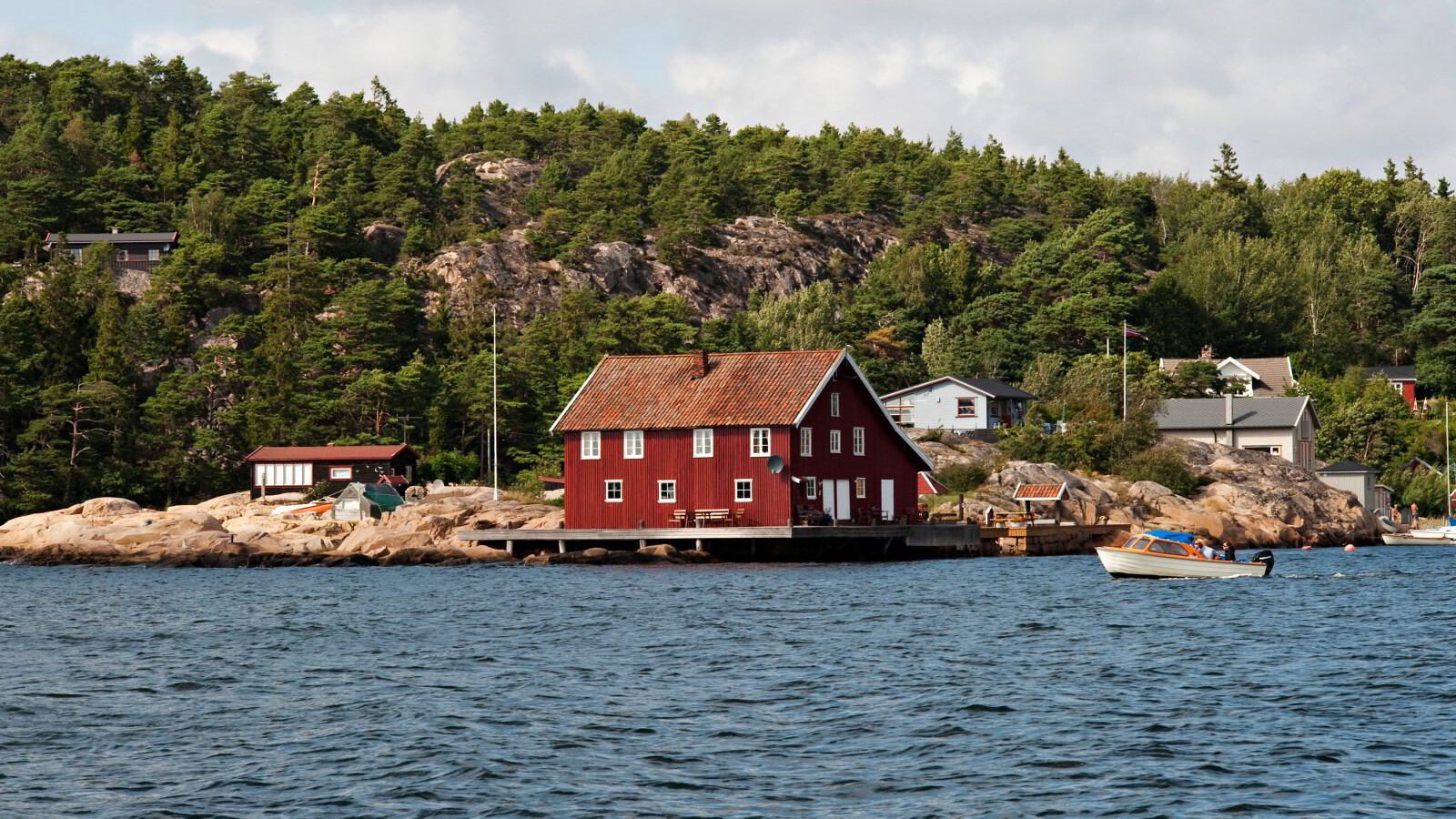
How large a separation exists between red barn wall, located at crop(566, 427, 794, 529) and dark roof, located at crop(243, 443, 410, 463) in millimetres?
21309

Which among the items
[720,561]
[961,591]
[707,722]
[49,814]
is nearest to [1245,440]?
[720,561]

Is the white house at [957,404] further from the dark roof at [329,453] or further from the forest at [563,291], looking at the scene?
the dark roof at [329,453]

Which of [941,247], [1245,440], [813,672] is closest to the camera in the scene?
[813,672]

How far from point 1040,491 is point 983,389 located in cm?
2194

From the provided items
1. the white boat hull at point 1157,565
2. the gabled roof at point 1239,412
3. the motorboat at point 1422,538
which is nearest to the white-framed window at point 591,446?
the white boat hull at point 1157,565

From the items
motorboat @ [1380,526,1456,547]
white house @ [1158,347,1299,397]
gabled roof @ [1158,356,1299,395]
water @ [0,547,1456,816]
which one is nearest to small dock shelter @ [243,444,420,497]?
water @ [0,547,1456,816]

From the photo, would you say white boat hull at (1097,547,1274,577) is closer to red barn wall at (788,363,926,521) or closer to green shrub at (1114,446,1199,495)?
red barn wall at (788,363,926,521)

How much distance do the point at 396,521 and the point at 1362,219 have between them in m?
116

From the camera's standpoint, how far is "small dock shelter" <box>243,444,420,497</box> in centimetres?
7738

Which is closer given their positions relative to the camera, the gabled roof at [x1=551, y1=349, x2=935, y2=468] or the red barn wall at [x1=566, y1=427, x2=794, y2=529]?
the red barn wall at [x1=566, y1=427, x2=794, y2=529]

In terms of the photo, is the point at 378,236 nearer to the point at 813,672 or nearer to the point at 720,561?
the point at 720,561

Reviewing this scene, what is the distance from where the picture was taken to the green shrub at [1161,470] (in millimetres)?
75375

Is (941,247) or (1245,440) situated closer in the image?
(1245,440)

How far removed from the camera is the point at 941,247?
134m
